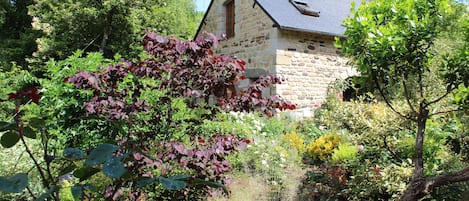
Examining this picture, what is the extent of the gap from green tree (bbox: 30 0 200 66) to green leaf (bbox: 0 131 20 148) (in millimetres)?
13430

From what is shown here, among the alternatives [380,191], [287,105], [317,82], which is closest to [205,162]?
[287,105]

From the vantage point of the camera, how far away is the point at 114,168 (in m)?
0.79

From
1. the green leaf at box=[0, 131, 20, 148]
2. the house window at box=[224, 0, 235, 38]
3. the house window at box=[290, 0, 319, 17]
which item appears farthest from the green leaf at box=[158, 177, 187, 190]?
the house window at box=[224, 0, 235, 38]

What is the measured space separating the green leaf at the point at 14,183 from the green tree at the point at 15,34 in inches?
676

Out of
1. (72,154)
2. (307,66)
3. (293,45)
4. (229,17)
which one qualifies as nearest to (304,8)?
(293,45)

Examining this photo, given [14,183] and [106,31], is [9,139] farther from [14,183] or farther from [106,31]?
[106,31]

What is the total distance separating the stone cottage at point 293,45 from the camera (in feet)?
31.4

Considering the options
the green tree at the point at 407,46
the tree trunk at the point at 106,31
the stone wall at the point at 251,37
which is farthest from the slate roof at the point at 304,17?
the tree trunk at the point at 106,31

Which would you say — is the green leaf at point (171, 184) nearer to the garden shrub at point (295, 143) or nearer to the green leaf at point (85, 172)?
the green leaf at point (85, 172)

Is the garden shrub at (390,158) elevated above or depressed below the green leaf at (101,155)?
below

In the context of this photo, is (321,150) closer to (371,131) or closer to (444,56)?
(371,131)

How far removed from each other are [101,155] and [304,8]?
10.1 meters

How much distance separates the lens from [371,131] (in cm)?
507

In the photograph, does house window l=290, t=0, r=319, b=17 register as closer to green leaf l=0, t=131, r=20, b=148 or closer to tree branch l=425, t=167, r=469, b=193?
tree branch l=425, t=167, r=469, b=193
